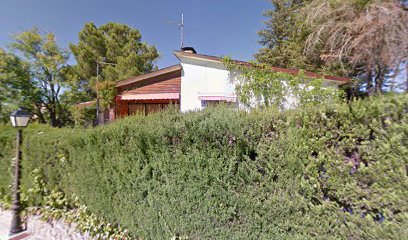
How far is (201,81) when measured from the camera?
885cm

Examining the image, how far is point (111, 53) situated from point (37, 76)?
7.43 metres

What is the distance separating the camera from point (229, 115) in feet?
8.96

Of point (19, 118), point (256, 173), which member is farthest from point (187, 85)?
point (256, 173)

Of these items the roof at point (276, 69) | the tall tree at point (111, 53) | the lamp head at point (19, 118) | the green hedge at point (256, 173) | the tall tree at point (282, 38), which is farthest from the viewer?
the tall tree at point (111, 53)

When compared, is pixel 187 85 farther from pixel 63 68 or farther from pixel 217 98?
pixel 63 68

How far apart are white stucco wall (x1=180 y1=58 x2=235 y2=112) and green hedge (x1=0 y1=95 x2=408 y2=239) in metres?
5.22

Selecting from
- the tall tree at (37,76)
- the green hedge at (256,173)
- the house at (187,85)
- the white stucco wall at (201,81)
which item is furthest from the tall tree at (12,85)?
the green hedge at (256,173)

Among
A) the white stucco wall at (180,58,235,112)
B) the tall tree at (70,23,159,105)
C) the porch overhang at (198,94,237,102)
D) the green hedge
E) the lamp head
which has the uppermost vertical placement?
the tall tree at (70,23,159,105)

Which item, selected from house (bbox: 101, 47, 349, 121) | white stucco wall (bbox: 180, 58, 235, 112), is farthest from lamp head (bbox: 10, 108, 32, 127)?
white stucco wall (bbox: 180, 58, 235, 112)

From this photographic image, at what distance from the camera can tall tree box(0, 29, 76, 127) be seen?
47.2ft

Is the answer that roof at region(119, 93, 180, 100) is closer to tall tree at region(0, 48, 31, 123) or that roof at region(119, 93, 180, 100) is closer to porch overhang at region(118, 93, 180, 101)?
porch overhang at region(118, 93, 180, 101)

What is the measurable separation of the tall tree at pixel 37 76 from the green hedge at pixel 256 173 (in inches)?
615

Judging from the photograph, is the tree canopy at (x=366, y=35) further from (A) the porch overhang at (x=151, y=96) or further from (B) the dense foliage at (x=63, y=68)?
(B) the dense foliage at (x=63, y=68)

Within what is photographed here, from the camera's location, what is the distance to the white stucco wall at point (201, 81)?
8414 millimetres
